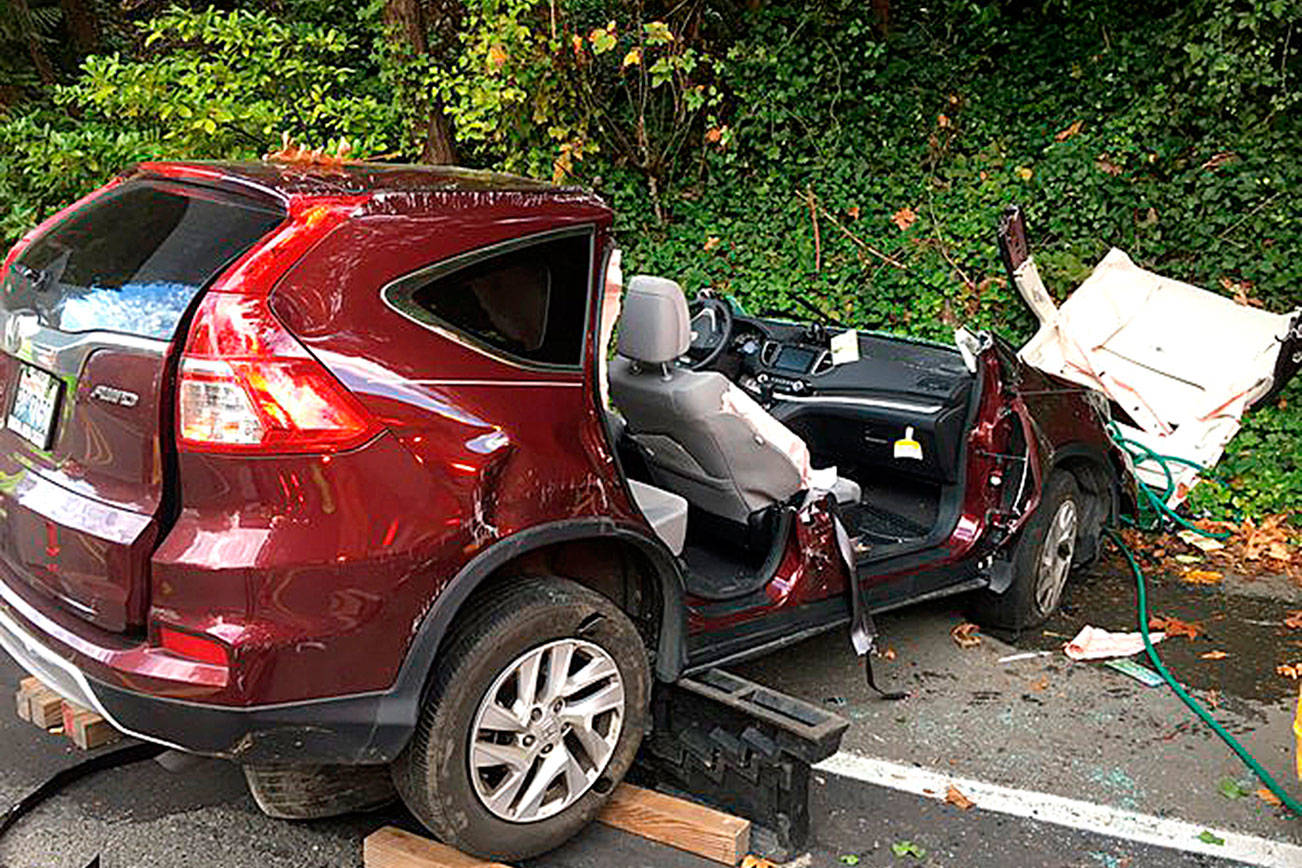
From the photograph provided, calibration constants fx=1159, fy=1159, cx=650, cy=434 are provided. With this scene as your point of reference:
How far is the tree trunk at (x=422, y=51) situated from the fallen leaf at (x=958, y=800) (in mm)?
6860

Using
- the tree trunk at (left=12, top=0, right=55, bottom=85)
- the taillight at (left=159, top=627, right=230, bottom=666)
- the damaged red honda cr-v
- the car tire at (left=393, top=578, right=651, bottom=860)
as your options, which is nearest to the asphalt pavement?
the car tire at (left=393, top=578, right=651, bottom=860)

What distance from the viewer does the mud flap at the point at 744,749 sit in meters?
3.24

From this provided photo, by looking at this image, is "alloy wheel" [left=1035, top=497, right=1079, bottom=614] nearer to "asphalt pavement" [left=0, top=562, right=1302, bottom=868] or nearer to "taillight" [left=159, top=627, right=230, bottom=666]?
"asphalt pavement" [left=0, top=562, right=1302, bottom=868]

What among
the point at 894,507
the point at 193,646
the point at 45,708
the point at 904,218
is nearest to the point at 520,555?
the point at 193,646

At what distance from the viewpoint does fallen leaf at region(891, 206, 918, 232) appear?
9.09 m

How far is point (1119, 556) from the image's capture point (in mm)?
6008

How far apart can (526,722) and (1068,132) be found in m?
7.54

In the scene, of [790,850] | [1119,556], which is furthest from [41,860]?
[1119,556]

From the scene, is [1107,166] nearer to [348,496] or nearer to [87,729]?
[348,496]

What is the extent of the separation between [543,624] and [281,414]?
0.89 meters

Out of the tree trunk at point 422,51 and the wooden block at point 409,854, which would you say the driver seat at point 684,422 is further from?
the tree trunk at point 422,51

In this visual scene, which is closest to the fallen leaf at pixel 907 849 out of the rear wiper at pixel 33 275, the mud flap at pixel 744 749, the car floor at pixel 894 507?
the mud flap at pixel 744 749

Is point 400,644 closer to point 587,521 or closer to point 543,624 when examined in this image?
point 543,624

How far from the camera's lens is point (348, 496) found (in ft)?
8.54
